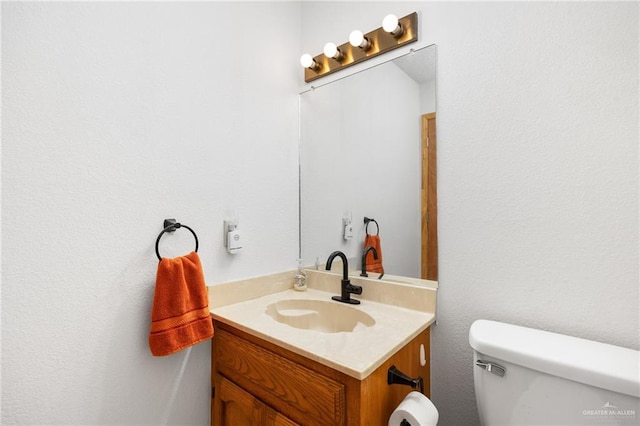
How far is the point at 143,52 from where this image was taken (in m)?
1.07

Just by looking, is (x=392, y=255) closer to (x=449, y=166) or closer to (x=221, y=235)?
(x=449, y=166)

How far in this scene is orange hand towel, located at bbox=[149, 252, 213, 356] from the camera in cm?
100

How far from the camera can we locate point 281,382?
0.96 meters

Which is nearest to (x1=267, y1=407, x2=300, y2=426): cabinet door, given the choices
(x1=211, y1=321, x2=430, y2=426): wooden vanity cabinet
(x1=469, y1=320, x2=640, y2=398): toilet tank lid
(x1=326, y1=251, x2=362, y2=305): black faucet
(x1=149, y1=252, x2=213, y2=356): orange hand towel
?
(x1=211, y1=321, x2=430, y2=426): wooden vanity cabinet

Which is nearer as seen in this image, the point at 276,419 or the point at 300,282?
the point at 276,419

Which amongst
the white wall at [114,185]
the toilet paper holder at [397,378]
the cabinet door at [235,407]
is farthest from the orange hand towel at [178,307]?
the toilet paper holder at [397,378]

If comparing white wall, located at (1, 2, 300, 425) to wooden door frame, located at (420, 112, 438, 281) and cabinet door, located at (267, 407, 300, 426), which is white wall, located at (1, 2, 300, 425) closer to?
cabinet door, located at (267, 407, 300, 426)

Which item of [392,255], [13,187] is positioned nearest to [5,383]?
[13,187]

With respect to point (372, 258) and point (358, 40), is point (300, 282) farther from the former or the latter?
point (358, 40)

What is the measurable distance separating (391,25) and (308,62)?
0.47 metres

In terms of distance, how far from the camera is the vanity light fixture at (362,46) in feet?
4.07

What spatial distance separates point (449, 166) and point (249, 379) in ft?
3.56

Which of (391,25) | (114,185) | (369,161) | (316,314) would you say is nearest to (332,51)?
(391,25)

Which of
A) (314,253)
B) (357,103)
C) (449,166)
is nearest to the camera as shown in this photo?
(449,166)
